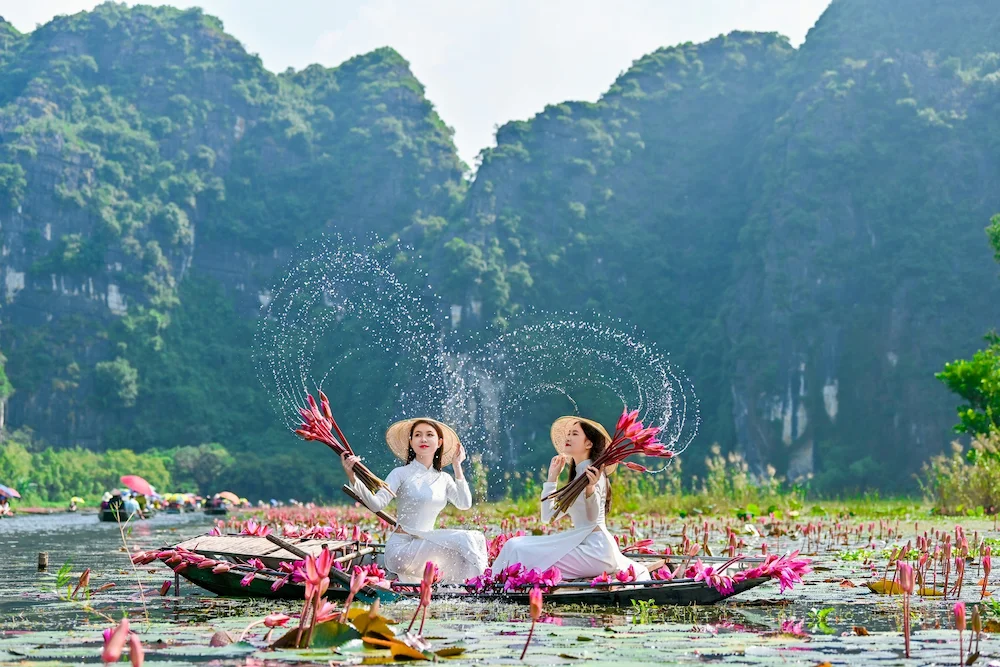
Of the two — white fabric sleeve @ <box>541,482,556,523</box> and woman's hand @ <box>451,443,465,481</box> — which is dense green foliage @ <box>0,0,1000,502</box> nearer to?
woman's hand @ <box>451,443,465,481</box>

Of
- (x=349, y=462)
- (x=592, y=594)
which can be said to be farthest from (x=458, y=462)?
(x=592, y=594)

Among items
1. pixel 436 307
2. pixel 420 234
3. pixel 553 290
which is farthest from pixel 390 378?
pixel 420 234

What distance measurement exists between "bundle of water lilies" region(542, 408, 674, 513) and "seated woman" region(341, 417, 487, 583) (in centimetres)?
67

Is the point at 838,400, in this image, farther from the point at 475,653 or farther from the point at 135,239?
the point at 475,653

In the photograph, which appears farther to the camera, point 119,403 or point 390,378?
point 119,403

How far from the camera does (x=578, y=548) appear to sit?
5.89m

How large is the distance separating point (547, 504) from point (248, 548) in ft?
5.29

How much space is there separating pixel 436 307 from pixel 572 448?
66.0 m

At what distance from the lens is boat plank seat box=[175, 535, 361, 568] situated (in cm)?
603

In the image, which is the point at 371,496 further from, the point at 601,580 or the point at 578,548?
the point at 601,580

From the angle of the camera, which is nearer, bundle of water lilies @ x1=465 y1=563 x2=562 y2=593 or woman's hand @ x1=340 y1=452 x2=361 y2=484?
woman's hand @ x1=340 y1=452 x2=361 y2=484

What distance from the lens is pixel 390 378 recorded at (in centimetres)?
6156

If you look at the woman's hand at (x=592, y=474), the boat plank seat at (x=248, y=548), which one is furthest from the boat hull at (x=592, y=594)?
the woman's hand at (x=592, y=474)

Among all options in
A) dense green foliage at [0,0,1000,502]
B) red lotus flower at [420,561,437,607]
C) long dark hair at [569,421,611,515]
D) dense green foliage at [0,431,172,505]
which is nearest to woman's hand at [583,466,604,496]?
long dark hair at [569,421,611,515]
